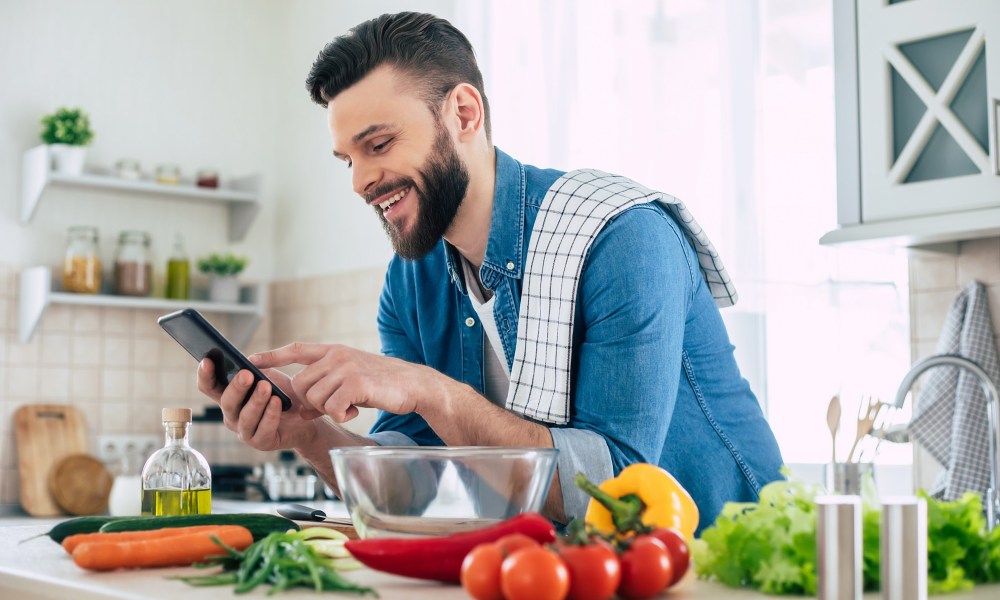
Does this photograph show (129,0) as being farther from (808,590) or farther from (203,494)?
(808,590)

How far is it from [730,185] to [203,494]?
1.54 meters

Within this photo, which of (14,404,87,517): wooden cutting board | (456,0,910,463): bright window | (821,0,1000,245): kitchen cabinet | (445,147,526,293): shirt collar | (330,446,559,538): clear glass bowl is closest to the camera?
(330,446,559,538): clear glass bowl

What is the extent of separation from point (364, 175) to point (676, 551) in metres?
1.01

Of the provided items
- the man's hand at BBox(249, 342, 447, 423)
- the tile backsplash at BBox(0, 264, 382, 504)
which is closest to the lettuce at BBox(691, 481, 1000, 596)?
the man's hand at BBox(249, 342, 447, 423)

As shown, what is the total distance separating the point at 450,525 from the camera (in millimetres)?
1005

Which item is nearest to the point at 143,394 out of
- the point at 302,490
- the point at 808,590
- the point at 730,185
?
the point at 302,490

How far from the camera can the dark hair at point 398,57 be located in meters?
1.76

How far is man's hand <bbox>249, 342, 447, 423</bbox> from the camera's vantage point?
1388 mm

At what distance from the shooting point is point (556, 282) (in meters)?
1.58

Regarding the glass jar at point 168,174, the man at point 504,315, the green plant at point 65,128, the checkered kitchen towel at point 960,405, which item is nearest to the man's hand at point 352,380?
the man at point 504,315

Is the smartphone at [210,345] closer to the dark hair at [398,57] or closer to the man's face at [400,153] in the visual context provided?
the man's face at [400,153]

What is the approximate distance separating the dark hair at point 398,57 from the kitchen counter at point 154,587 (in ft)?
2.93

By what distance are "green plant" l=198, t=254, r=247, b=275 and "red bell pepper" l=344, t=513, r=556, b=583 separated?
3.11 metres

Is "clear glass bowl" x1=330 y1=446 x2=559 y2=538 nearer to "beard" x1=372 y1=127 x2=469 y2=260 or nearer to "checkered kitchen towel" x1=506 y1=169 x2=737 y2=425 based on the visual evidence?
"checkered kitchen towel" x1=506 y1=169 x2=737 y2=425
